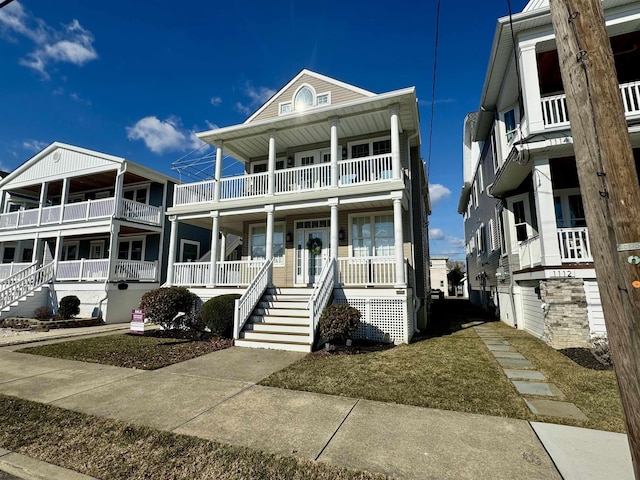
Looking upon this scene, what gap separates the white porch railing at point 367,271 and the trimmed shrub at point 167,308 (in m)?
5.27

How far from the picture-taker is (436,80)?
9.60 m

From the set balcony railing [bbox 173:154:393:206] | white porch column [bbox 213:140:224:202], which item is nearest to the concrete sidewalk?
balcony railing [bbox 173:154:393:206]

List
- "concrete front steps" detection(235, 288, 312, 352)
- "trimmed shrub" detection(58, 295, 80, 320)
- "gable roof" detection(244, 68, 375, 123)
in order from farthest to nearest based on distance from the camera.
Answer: "trimmed shrub" detection(58, 295, 80, 320) < "gable roof" detection(244, 68, 375, 123) < "concrete front steps" detection(235, 288, 312, 352)

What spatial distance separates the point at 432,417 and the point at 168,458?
119 inches

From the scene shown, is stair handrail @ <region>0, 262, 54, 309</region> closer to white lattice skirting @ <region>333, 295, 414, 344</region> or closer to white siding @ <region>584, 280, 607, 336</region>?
white lattice skirting @ <region>333, 295, 414, 344</region>

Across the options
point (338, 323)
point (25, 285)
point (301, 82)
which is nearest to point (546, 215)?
point (338, 323)

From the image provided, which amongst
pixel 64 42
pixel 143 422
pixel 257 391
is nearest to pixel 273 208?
pixel 257 391

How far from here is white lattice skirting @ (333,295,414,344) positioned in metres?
9.02

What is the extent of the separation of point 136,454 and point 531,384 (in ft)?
18.8

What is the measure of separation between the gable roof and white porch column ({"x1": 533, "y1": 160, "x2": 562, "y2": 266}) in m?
6.85

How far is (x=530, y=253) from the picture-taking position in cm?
965

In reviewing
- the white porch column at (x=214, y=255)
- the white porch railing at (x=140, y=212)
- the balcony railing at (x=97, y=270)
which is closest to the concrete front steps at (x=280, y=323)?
the white porch column at (x=214, y=255)

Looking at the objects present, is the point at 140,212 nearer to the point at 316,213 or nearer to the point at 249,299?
the point at 316,213

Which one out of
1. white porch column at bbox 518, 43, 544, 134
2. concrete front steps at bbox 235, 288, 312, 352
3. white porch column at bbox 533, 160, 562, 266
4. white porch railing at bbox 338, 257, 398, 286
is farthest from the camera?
white porch railing at bbox 338, 257, 398, 286
